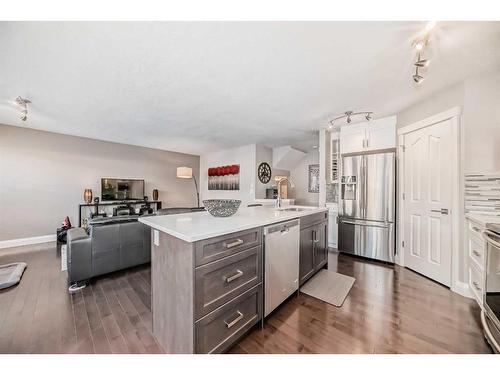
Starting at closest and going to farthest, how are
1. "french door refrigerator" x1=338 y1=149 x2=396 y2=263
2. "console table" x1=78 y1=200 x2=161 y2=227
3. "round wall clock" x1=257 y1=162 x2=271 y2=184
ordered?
1. "french door refrigerator" x1=338 y1=149 x2=396 y2=263
2. "console table" x1=78 y1=200 x2=161 y2=227
3. "round wall clock" x1=257 y1=162 x2=271 y2=184

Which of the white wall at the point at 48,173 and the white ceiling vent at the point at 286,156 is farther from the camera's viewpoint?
the white ceiling vent at the point at 286,156

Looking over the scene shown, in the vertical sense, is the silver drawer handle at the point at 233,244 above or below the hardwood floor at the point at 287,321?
above

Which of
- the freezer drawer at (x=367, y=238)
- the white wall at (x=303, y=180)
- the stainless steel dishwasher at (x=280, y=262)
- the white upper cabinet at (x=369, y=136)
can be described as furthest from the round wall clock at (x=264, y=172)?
the stainless steel dishwasher at (x=280, y=262)

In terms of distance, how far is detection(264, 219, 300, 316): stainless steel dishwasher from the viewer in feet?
5.09

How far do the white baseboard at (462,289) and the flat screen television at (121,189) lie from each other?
6273 mm

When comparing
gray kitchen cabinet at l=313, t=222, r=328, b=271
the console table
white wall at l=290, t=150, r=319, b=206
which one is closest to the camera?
gray kitchen cabinet at l=313, t=222, r=328, b=271

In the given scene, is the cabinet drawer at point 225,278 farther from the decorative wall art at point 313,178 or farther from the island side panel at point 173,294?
the decorative wall art at point 313,178

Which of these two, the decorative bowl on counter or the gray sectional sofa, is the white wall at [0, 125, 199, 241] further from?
the decorative bowl on counter

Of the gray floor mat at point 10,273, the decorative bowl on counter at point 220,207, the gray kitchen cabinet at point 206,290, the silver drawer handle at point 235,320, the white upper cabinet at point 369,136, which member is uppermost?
the white upper cabinet at point 369,136

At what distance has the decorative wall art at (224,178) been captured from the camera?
553 centimetres

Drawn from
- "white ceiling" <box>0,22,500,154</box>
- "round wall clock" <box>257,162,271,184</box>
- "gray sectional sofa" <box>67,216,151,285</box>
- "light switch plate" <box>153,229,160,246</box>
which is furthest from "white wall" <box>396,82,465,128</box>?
"gray sectional sofa" <box>67,216,151,285</box>

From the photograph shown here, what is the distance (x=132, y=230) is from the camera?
2.54 meters

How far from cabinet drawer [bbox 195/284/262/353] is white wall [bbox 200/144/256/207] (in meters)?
3.52

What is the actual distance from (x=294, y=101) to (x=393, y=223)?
7.79ft
